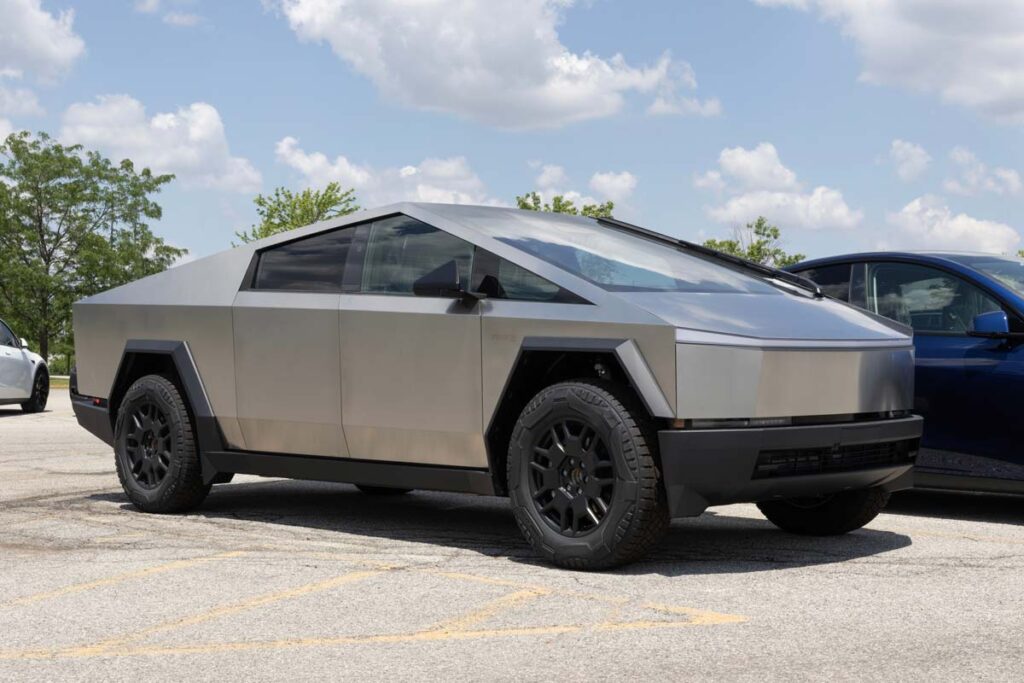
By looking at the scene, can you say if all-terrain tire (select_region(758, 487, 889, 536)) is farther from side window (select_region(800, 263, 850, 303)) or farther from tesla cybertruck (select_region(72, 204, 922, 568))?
side window (select_region(800, 263, 850, 303))

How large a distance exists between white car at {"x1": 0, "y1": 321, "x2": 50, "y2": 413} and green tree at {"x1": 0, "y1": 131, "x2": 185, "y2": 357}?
3797 centimetres

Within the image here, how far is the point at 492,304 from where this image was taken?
6.01 metres

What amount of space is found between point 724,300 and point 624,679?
7.91 feet

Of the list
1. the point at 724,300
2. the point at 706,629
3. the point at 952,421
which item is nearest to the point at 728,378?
the point at 724,300

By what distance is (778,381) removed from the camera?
18.1 feet

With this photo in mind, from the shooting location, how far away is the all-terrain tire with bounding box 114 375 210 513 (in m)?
7.32

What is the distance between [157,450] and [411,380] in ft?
6.52

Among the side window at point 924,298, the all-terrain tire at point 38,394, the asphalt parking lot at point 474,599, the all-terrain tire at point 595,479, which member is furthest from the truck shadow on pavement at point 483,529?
the all-terrain tire at point 38,394

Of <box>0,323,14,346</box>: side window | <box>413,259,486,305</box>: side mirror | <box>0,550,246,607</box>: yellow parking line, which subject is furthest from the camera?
<box>0,323,14,346</box>: side window

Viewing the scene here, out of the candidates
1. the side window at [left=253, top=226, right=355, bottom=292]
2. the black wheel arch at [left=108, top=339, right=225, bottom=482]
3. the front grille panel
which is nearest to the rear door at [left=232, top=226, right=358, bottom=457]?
the side window at [left=253, top=226, right=355, bottom=292]

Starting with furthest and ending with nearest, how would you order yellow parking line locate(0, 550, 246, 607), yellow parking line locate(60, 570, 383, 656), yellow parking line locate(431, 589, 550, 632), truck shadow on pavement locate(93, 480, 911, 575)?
1. truck shadow on pavement locate(93, 480, 911, 575)
2. yellow parking line locate(0, 550, 246, 607)
3. yellow parking line locate(431, 589, 550, 632)
4. yellow parking line locate(60, 570, 383, 656)

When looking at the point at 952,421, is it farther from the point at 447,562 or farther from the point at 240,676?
the point at 240,676

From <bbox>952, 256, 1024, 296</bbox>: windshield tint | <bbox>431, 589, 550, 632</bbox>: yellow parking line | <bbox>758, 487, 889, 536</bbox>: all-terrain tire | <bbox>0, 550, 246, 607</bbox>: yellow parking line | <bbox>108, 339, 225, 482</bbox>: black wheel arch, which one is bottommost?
<bbox>0, 550, 246, 607</bbox>: yellow parking line

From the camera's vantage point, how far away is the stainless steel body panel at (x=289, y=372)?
6668 mm
